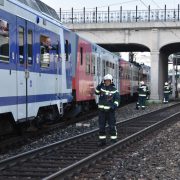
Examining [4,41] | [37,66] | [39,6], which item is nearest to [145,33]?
[39,6]

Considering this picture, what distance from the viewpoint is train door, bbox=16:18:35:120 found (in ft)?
38.0

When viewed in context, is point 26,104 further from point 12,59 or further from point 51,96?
point 51,96

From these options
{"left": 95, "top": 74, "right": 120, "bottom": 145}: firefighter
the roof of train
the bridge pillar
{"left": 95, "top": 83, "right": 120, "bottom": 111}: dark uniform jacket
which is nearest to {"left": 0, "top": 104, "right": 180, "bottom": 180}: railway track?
{"left": 95, "top": 74, "right": 120, "bottom": 145}: firefighter

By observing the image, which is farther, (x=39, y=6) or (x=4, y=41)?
(x=39, y=6)

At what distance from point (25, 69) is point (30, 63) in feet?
1.48

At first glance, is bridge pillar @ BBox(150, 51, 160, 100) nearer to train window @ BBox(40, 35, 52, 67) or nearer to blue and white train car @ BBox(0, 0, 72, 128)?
blue and white train car @ BBox(0, 0, 72, 128)

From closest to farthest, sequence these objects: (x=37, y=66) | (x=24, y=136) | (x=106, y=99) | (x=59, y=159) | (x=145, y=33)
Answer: (x=59, y=159), (x=106, y=99), (x=37, y=66), (x=24, y=136), (x=145, y=33)

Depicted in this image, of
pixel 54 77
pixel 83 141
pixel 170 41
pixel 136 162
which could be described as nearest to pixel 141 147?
pixel 83 141

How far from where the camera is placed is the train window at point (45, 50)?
1350 centimetres

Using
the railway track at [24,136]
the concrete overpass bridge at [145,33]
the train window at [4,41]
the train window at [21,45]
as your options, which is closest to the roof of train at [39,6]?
the train window at [21,45]

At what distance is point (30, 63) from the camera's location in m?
12.4

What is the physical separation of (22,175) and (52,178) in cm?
84

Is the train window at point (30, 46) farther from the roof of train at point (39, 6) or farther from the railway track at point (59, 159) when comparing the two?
the railway track at point (59, 159)

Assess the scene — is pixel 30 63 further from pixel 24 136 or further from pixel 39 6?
pixel 39 6
